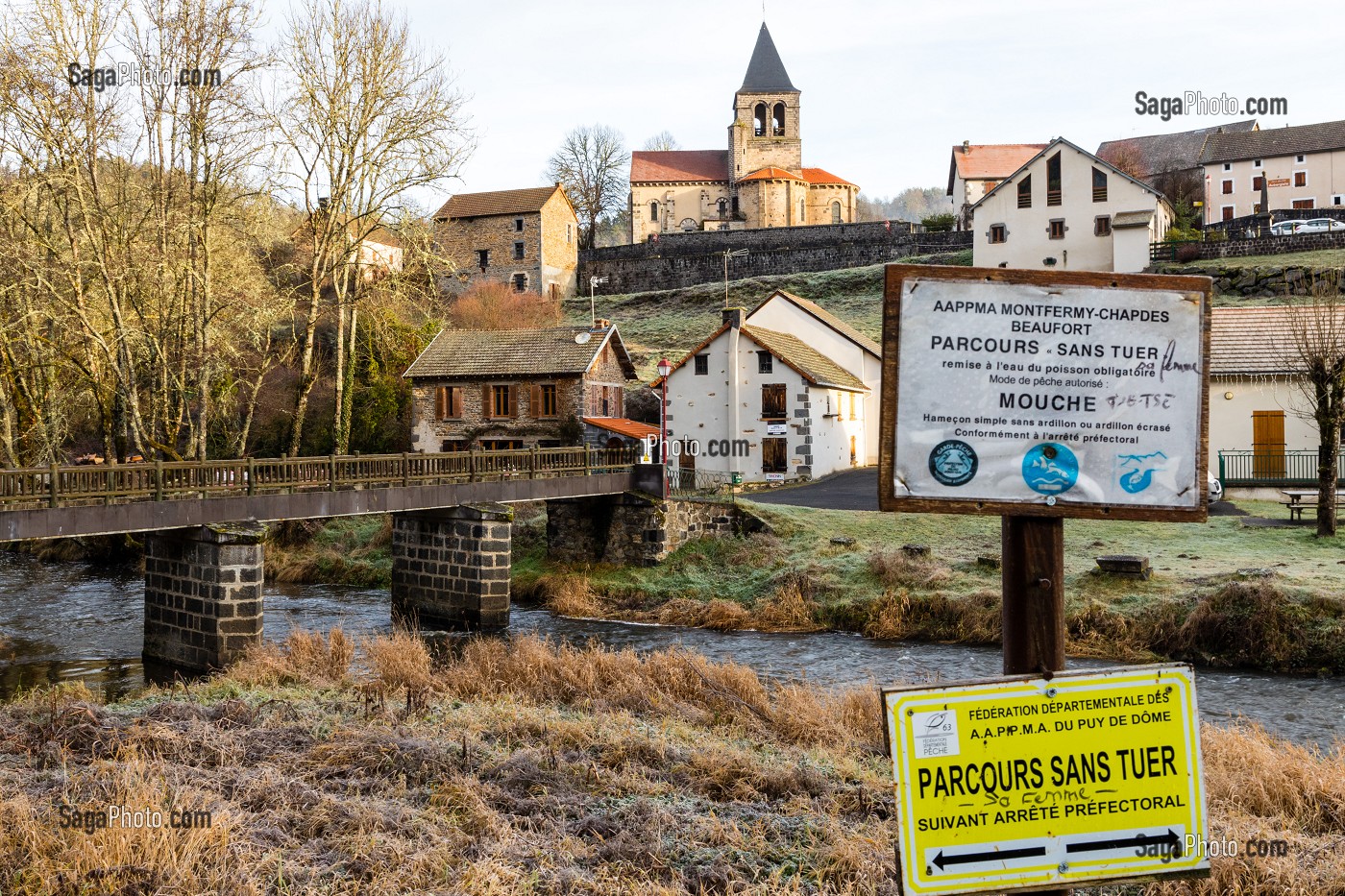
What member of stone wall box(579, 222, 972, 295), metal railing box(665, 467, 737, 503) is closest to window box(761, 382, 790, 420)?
metal railing box(665, 467, 737, 503)

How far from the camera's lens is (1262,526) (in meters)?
27.0

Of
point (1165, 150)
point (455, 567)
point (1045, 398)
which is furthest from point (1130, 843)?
point (1165, 150)

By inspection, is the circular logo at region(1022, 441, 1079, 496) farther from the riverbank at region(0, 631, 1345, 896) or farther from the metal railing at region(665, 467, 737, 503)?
the metal railing at region(665, 467, 737, 503)

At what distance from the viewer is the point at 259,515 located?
2189 centimetres

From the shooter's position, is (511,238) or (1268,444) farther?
(511,238)

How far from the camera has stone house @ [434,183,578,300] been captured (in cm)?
6731

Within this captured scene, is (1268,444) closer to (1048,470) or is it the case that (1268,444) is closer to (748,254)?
(1048,470)

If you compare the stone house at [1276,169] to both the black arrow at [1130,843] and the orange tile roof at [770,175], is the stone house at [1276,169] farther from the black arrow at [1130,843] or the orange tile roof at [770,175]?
the black arrow at [1130,843]

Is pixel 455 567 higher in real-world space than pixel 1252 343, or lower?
lower

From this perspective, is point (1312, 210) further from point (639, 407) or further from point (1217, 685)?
point (1217, 685)

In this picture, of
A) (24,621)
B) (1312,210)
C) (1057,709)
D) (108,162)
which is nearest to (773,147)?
(1312,210)

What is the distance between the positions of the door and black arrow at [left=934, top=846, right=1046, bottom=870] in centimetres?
Result: 3263

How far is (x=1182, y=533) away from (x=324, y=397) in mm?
34809

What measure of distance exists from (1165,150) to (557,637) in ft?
249
